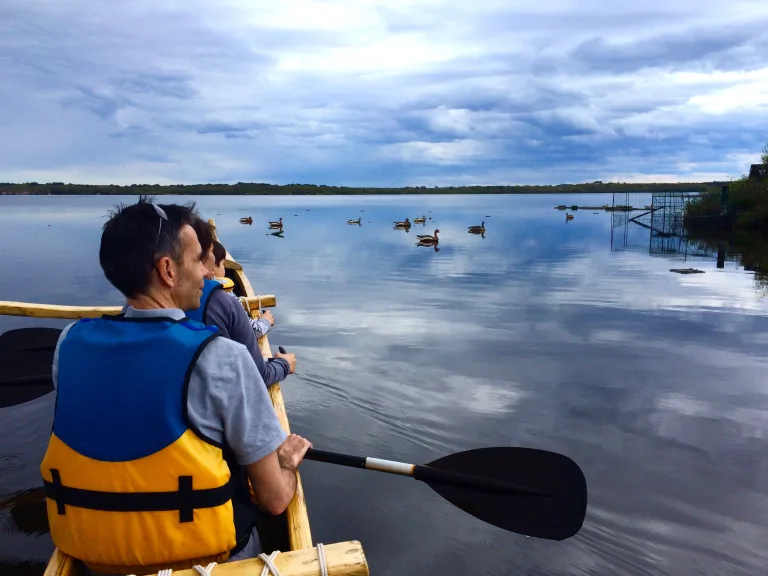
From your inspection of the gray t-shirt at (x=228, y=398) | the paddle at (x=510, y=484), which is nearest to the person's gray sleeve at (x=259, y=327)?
the paddle at (x=510, y=484)

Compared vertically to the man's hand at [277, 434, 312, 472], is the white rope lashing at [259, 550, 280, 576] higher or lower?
lower

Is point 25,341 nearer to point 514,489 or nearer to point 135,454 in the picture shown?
point 135,454

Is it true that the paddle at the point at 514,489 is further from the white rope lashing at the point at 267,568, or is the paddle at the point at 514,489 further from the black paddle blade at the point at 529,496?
the white rope lashing at the point at 267,568

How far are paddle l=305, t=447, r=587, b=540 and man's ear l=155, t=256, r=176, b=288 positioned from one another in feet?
5.24

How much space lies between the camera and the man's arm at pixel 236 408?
2.15 m

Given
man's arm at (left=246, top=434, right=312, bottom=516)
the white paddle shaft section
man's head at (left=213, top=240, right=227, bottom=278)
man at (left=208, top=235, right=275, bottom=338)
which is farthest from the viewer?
man's head at (left=213, top=240, right=227, bottom=278)

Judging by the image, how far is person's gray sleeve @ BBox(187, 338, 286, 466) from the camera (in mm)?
2145

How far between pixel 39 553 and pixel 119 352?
3.72 metres

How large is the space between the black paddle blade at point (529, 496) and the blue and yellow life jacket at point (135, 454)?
1865 millimetres

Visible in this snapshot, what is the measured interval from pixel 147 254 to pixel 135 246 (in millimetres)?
54

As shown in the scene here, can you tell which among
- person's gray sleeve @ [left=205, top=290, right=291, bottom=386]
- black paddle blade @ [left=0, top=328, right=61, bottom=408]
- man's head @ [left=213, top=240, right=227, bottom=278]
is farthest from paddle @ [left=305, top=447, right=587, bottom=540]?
black paddle blade @ [left=0, top=328, right=61, bottom=408]

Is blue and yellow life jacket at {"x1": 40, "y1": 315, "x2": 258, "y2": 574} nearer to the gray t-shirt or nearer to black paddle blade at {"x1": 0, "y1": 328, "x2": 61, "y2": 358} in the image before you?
the gray t-shirt

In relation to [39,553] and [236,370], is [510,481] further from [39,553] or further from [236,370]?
[39,553]

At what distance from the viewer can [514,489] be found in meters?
3.73
